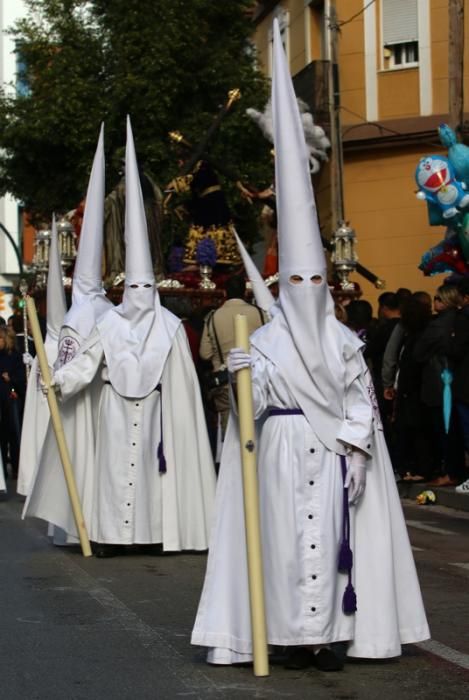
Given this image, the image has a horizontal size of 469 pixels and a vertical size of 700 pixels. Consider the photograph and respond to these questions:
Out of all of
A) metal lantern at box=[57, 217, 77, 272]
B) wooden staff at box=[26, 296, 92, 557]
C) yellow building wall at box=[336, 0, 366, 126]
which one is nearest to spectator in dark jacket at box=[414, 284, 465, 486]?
wooden staff at box=[26, 296, 92, 557]

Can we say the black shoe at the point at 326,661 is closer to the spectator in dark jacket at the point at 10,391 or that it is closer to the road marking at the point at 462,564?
the road marking at the point at 462,564

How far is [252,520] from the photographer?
670 centimetres

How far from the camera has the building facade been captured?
30.0 metres

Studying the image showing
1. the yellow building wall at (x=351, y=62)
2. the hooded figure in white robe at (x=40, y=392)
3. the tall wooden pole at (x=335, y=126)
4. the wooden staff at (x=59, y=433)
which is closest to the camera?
the wooden staff at (x=59, y=433)

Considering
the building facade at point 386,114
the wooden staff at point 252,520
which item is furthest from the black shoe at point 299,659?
the building facade at point 386,114

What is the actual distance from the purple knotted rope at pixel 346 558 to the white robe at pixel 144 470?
168 inches

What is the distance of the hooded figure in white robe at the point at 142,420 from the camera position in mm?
11320

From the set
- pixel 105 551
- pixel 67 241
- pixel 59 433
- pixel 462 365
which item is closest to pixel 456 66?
pixel 67 241

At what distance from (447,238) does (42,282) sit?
625 centimetres

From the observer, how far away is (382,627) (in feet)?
22.9

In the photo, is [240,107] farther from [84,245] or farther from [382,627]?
[382,627]

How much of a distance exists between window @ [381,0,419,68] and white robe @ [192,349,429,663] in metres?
24.0

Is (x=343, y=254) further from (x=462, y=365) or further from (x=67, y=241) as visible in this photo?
(x=462, y=365)

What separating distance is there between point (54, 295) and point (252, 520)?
8831 mm
